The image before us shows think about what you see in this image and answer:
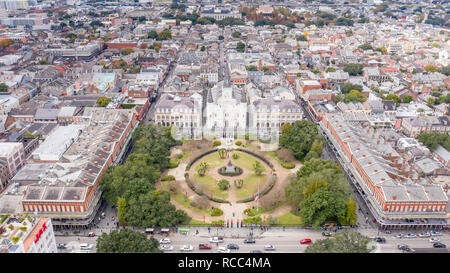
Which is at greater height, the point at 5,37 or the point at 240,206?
the point at 5,37

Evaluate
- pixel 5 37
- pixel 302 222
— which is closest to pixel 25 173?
Result: pixel 302 222

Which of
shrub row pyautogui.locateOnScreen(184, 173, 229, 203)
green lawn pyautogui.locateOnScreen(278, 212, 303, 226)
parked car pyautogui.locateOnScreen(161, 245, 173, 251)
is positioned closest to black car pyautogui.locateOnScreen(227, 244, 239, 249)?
parked car pyautogui.locateOnScreen(161, 245, 173, 251)

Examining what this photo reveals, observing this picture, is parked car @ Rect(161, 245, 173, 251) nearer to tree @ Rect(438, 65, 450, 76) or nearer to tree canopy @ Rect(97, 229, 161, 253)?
tree canopy @ Rect(97, 229, 161, 253)

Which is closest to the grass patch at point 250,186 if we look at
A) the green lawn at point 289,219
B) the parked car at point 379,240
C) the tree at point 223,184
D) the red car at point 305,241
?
the tree at point 223,184

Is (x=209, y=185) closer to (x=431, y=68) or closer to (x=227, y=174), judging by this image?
(x=227, y=174)

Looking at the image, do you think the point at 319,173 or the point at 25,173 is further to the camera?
the point at 25,173
